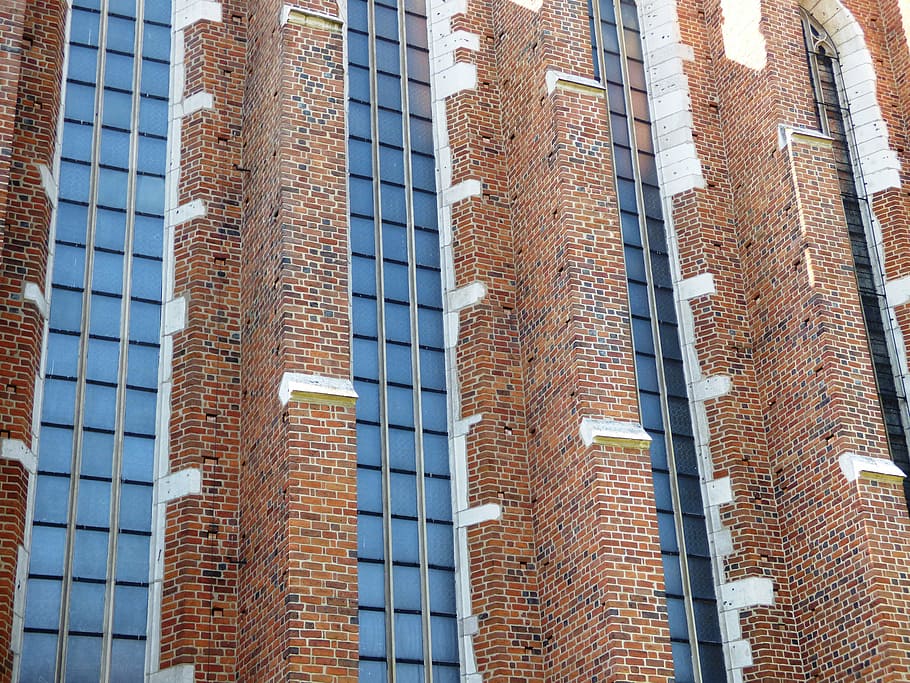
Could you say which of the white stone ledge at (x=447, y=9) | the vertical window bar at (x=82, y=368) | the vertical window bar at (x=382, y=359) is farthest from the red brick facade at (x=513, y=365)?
the vertical window bar at (x=382, y=359)

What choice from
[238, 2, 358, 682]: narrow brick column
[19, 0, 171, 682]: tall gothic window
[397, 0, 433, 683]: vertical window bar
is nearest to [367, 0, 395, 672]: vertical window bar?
[397, 0, 433, 683]: vertical window bar

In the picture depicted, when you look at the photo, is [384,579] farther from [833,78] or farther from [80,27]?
[833,78]

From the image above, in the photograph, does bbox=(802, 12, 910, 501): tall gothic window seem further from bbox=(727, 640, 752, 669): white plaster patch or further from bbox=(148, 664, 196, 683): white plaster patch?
bbox=(148, 664, 196, 683): white plaster patch

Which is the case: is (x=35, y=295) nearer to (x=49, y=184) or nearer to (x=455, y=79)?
(x=49, y=184)

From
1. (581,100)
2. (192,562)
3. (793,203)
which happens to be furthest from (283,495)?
(793,203)

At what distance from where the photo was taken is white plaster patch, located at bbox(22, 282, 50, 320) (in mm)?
15664

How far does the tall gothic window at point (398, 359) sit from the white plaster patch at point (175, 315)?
2.27 metres

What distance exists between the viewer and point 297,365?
15078mm

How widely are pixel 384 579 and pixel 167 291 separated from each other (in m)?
4.63

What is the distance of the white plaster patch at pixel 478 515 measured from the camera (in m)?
16.6

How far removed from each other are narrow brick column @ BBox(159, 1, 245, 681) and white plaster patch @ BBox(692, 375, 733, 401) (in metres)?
6.68

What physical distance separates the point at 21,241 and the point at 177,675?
5.55 meters

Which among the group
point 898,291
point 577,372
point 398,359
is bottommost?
point 577,372

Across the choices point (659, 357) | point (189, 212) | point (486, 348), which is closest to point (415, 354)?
point (486, 348)
